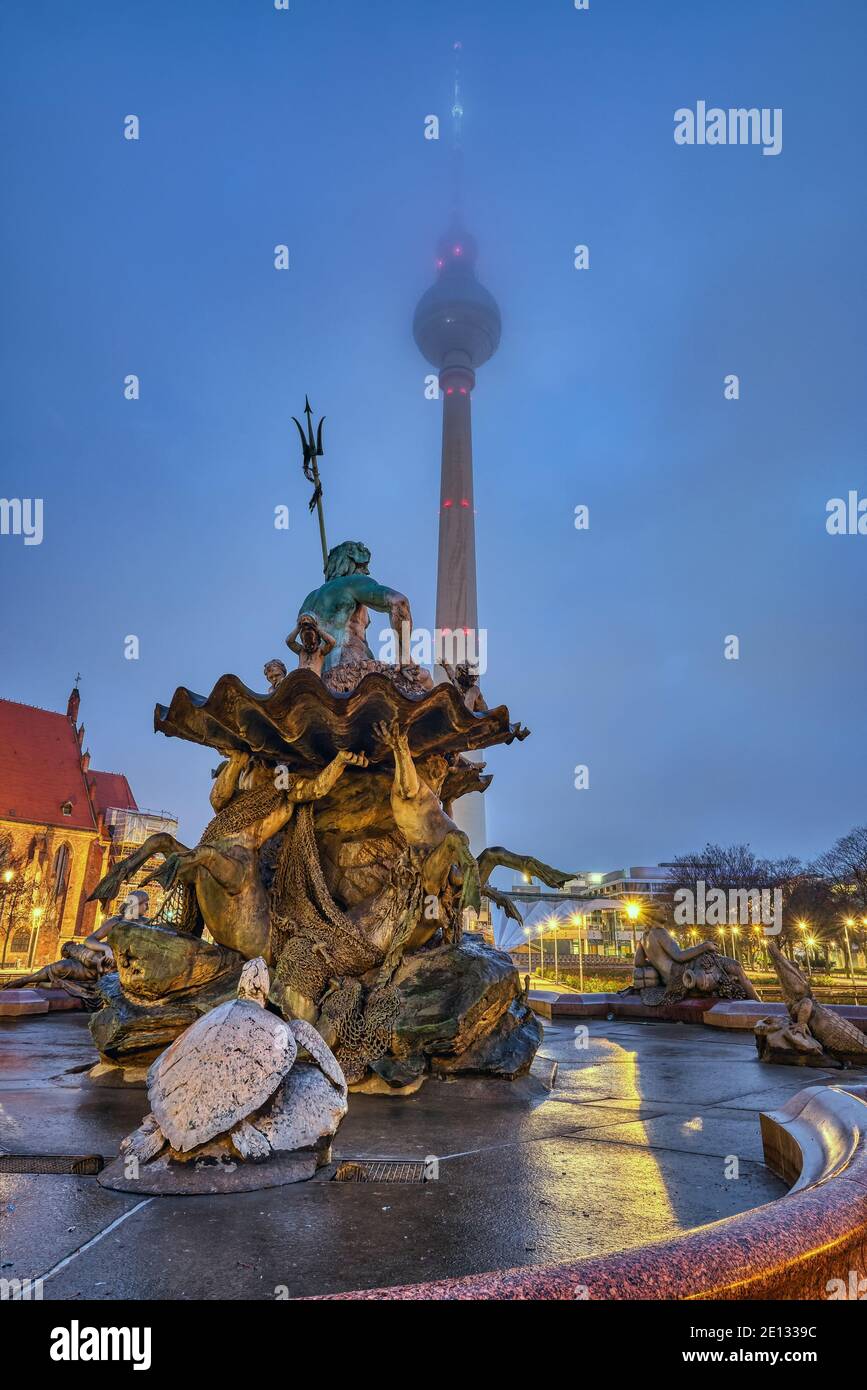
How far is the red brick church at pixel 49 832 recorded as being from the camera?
50.6 metres

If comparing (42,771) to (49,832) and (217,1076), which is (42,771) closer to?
(49,832)

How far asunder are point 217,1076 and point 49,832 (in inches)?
2367

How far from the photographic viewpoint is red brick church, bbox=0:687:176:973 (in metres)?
50.6

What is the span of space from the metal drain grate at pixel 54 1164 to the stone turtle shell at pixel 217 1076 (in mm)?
435

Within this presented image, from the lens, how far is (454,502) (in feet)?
331

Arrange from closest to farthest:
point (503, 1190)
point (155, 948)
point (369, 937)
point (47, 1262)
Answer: point (47, 1262) → point (503, 1190) → point (155, 948) → point (369, 937)

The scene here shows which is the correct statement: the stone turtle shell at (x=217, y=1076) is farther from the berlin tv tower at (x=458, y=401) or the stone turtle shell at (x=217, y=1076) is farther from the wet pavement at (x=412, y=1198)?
the berlin tv tower at (x=458, y=401)

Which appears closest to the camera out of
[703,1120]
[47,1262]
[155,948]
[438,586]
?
[47,1262]

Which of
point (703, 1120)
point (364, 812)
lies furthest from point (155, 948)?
point (703, 1120)

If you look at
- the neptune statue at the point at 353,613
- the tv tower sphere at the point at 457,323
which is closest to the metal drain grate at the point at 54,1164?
the neptune statue at the point at 353,613

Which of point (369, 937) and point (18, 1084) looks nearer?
point (18, 1084)

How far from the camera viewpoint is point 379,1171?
4.14 meters
